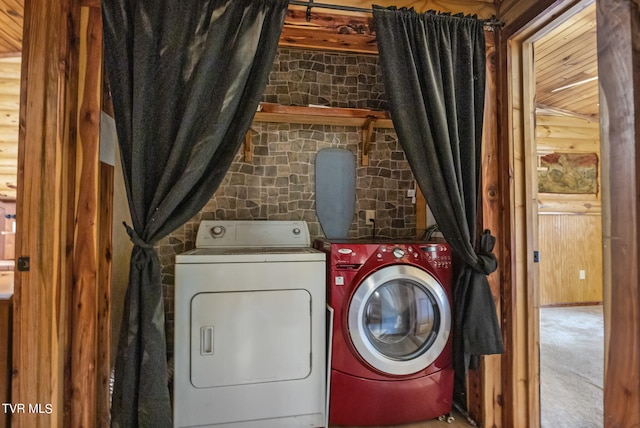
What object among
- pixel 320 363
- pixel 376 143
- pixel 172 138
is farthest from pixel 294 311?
pixel 376 143

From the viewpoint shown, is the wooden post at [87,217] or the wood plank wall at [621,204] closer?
the wood plank wall at [621,204]

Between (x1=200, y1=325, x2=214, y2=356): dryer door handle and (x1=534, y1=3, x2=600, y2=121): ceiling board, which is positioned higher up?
(x1=534, y1=3, x2=600, y2=121): ceiling board

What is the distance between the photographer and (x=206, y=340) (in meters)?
1.59

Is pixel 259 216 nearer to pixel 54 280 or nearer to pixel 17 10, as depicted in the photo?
pixel 54 280

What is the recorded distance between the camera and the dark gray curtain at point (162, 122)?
1.43 metres

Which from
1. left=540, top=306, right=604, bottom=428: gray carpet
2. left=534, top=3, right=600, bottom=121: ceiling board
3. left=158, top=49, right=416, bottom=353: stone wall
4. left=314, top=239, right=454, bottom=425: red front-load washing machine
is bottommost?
left=540, top=306, right=604, bottom=428: gray carpet

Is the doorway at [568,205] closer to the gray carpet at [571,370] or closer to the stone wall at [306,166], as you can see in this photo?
the gray carpet at [571,370]

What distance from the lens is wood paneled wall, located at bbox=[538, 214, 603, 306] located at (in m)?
4.25

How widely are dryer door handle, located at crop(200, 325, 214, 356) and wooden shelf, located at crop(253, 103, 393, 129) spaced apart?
1496 millimetres

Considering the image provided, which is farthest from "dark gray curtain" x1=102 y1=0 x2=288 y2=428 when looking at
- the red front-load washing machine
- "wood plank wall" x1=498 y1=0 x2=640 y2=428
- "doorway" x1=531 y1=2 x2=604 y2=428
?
"doorway" x1=531 y1=2 x2=604 y2=428

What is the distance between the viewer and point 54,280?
142cm

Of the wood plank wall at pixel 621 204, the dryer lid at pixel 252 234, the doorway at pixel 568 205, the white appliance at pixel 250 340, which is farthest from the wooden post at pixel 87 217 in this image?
the doorway at pixel 568 205

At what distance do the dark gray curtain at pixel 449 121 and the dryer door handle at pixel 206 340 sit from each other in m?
1.31

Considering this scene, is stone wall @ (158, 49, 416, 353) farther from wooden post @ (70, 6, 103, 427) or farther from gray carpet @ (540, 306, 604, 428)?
gray carpet @ (540, 306, 604, 428)
